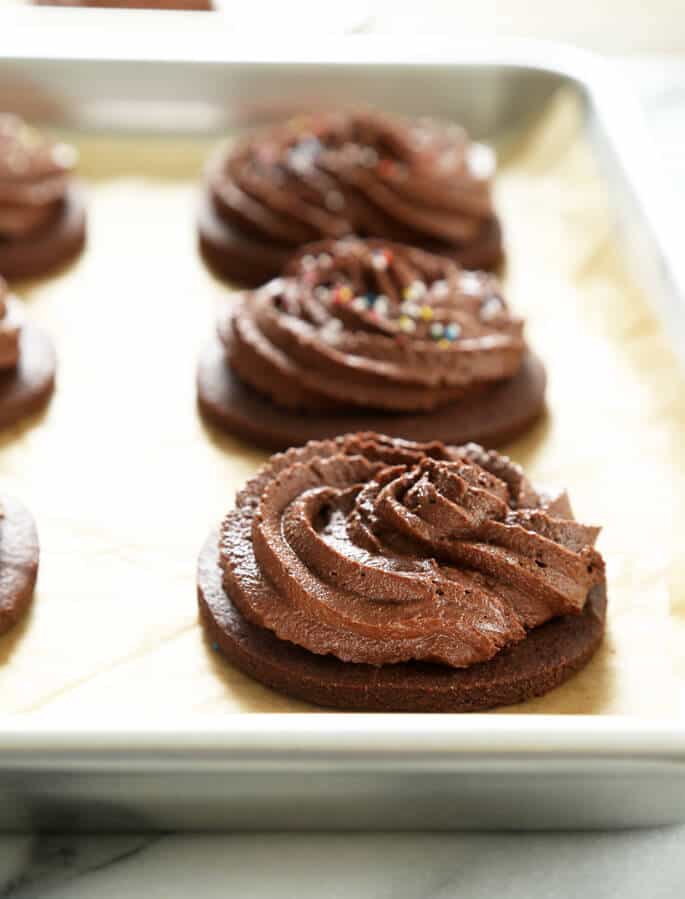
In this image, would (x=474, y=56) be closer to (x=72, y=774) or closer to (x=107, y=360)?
(x=107, y=360)

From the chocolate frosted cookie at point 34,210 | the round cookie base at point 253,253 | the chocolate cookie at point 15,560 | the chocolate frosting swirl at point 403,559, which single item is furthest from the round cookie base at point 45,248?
the chocolate frosting swirl at point 403,559

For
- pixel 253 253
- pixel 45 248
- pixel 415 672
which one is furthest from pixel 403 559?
pixel 45 248

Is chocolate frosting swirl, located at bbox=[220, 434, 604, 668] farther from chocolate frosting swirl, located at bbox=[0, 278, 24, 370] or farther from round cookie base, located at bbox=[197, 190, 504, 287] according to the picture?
round cookie base, located at bbox=[197, 190, 504, 287]

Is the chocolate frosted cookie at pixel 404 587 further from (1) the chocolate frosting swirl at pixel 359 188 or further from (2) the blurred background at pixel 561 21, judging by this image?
(2) the blurred background at pixel 561 21

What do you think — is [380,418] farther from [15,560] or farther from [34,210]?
[34,210]

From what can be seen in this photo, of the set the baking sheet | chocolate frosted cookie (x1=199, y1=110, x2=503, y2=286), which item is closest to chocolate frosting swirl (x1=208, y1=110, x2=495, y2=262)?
chocolate frosted cookie (x1=199, y1=110, x2=503, y2=286)
